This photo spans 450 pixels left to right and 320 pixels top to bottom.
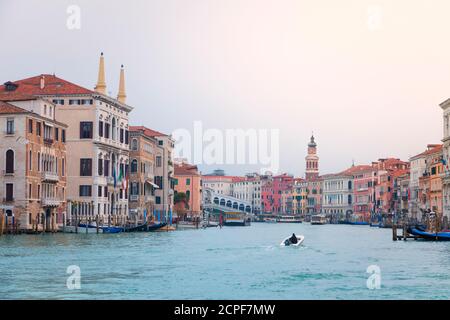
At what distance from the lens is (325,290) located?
57.4 feet

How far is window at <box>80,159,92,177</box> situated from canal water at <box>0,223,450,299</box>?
714 inches

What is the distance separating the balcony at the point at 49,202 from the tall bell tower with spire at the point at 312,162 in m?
89.8

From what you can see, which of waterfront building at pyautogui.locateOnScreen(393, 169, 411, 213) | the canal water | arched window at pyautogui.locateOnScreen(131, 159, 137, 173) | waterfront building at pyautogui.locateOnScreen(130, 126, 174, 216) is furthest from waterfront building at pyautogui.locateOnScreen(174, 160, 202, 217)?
the canal water

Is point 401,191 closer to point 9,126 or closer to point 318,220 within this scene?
point 318,220

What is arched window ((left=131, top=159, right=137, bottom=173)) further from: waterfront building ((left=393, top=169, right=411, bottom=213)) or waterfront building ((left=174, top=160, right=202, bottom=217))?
waterfront building ((left=393, top=169, right=411, bottom=213))

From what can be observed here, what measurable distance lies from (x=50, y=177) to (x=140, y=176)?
Result: 1775 centimetres

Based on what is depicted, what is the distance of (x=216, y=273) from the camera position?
69.8 ft

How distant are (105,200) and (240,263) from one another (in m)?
27.5

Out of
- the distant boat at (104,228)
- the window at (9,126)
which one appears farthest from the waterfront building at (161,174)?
the window at (9,126)

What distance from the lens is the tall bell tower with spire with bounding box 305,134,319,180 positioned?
132250 millimetres

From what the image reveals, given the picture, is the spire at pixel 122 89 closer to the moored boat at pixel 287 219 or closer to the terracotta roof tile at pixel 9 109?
the terracotta roof tile at pixel 9 109

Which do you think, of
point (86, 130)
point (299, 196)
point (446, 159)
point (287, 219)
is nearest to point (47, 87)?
point (86, 130)
